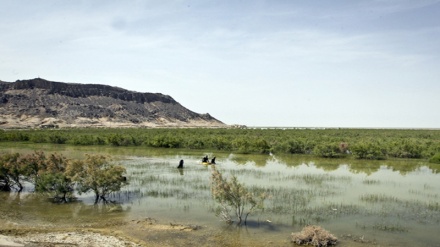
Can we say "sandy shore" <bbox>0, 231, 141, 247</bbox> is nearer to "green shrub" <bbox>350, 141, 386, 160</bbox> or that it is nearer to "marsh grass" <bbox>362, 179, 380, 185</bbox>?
"marsh grass" <bbox>362, 179, 380, 185</bbox>

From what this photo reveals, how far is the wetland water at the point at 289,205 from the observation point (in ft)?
49.0

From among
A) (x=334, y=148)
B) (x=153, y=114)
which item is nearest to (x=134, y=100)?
(x=153, y=114)

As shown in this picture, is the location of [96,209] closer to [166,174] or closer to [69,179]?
[69,179]

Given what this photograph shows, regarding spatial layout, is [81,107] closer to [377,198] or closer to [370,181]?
[370,181]

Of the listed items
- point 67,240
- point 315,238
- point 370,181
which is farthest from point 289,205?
point 370,181

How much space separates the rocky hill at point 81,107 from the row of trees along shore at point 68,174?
10437cm

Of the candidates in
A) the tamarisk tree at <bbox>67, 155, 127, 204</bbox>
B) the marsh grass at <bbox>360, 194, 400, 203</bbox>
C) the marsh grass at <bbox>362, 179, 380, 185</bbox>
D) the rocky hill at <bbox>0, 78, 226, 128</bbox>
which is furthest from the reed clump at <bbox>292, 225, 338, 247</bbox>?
the rocky hill at <bbox>0, 78, 226, 128</bbox>

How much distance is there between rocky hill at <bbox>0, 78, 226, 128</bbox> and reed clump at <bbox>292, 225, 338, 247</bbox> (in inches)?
4648

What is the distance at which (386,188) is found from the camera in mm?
24312

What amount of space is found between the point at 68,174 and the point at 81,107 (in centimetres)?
13142

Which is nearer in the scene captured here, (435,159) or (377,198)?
(377,198)

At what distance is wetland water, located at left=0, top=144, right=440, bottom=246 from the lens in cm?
1494

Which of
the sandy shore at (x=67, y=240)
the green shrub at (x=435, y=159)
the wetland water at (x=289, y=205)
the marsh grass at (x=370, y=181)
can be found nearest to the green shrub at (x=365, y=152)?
the green shrub at (x=435, y=159)

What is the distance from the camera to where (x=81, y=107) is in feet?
468
